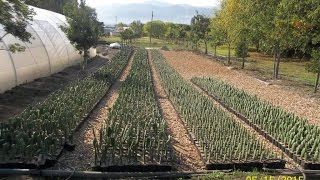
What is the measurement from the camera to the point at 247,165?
7285mm

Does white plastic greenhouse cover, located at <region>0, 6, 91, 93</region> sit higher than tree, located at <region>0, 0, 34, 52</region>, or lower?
lower

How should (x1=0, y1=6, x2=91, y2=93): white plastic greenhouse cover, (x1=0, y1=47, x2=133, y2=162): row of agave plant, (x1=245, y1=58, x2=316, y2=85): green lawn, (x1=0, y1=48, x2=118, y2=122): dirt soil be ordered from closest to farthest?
(x1=0, y1=47, x2=133, y2=162): row of agave plant < (x1=0, y1=48, x2=118, y2=122): dirt soil < (x1=0, y1=6, x2=91, y2=93): white plastic greenhouse cover < (x1=245, y1=58, x2=316, y2=85): green lawn

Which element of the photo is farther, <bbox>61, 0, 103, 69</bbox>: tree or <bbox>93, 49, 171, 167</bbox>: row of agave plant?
<bbox>61, 0, 103, 69</bbox>: tree

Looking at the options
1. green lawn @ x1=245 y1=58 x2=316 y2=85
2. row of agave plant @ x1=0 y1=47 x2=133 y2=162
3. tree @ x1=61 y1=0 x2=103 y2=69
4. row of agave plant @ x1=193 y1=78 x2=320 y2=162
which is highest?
tree @ x1=61 y1=0 x2=103 y2=69

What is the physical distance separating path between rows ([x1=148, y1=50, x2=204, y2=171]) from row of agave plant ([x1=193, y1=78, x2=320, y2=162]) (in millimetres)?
2069

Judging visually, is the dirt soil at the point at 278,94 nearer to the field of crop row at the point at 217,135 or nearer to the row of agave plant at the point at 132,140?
the field of crop row at the point at 217,135

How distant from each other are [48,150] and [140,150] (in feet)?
5.88

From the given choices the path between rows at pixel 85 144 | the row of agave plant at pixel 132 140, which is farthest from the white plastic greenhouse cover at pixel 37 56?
the row of agave plant at pixel 132 140

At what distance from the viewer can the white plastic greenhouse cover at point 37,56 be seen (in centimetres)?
1323

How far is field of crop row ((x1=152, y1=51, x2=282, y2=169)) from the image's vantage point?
7559 millimetres

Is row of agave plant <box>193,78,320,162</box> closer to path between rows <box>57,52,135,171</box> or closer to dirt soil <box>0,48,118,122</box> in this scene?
path between rows <box>57,52,135,171</box>

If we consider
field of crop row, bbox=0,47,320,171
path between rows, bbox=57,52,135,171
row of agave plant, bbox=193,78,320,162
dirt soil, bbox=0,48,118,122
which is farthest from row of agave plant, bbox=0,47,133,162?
row of agave plant, bbox=193,78,320,162

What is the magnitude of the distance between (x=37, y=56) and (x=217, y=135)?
34.0 ft

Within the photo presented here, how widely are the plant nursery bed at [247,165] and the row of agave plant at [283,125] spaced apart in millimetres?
827
